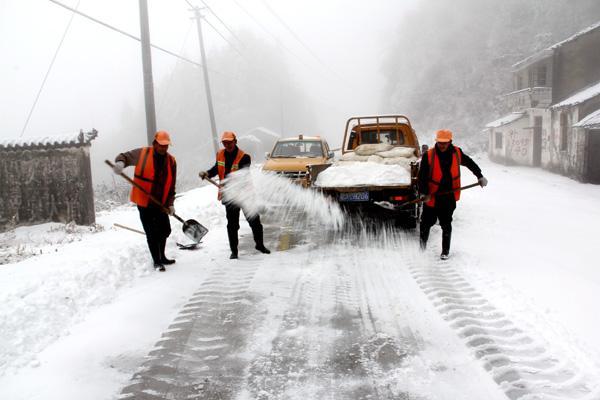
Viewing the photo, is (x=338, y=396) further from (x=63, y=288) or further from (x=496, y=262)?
(x=496, y=262)

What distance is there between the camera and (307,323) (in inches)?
169

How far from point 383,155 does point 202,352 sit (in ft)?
21.8

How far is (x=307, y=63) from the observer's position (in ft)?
369

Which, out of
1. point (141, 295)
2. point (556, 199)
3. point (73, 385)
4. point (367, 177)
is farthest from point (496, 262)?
point (556, 199)

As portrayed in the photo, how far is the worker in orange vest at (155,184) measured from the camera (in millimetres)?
5828

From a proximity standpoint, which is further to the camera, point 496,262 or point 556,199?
point 556,199

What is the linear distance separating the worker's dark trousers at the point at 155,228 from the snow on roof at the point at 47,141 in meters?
5.36

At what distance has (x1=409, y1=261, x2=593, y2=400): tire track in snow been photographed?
308cm

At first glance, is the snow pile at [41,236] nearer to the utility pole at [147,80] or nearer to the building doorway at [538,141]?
the utility pole at [147,80]

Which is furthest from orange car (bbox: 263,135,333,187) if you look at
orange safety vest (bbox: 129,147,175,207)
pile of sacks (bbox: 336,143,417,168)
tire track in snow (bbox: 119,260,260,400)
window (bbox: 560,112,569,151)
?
window (bbox: 560,112,569,151)

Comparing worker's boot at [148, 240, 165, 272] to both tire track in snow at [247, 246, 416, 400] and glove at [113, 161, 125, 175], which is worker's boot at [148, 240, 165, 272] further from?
tire track in snow at [247, 246, 416, 400]

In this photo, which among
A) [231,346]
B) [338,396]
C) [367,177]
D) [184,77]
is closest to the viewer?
[338,396]

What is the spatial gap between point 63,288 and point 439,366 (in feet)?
12.7

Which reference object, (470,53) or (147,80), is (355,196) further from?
(470,53)
